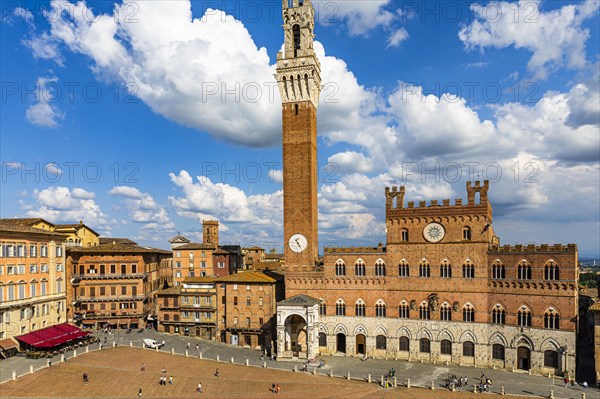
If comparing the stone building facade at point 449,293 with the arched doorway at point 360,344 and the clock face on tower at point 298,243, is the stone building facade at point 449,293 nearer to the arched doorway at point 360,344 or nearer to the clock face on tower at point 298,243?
the arched doorway at point 360,344

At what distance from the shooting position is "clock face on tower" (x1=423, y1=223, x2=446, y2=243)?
54.4 metres

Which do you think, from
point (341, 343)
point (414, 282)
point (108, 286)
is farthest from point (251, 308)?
point (108, 286)

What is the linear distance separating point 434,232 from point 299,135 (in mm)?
22857

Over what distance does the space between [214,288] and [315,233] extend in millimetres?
17830

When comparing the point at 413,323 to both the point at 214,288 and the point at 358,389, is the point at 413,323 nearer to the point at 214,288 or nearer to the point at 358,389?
the point at 358,389

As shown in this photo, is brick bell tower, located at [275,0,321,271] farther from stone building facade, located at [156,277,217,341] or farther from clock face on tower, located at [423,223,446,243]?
clock face on tower, located at [423,223,446,243]

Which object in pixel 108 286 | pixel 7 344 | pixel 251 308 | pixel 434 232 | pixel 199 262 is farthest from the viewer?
pixel 199 262

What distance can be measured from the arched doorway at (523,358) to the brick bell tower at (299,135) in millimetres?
27387

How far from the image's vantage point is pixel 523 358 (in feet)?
164

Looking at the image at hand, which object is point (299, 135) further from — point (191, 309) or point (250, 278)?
point (191, 309)

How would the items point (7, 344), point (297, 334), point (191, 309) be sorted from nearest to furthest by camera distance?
point (7, 344) → point (297, 334) → point (191, 309)

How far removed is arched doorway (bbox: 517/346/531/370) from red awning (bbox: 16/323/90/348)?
181 ft

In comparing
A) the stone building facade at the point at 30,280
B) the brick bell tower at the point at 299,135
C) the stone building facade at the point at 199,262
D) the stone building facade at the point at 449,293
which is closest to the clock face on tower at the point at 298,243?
the brick bell tower at the point at 299,135

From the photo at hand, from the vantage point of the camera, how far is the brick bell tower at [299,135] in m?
59.9
